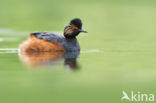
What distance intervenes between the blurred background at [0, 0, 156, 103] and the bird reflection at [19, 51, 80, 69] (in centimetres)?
20

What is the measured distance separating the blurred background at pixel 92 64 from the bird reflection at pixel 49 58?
0.20 m

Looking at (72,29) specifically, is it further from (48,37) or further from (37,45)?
(37,45)

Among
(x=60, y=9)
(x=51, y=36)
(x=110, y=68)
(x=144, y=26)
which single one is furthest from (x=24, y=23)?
(x=110, y=68)

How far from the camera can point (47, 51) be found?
1962 centimetres

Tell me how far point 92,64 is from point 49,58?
1.62 m

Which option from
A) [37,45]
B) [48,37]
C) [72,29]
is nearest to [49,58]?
[37,45]

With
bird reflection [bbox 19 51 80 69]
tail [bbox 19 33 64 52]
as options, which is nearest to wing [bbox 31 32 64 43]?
tail [bbox 19 33 64 52]

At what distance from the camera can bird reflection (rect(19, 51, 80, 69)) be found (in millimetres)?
16856

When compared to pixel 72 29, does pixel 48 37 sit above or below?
below

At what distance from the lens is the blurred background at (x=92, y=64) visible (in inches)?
523

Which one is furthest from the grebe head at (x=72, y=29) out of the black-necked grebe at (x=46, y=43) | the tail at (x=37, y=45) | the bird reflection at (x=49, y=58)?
the tail at (x=37, y=45)

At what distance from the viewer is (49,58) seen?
18.0m

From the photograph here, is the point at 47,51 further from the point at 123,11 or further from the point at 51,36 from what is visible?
the point at 123,11

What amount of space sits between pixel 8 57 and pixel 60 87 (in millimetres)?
5250
